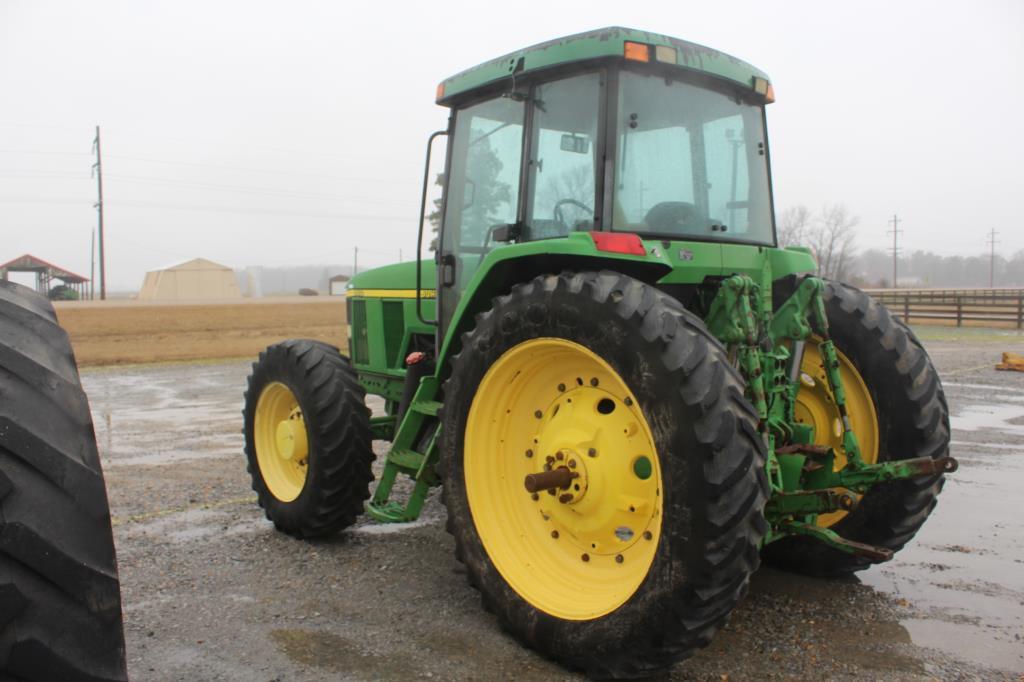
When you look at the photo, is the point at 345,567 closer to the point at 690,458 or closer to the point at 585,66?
the point at 690,458

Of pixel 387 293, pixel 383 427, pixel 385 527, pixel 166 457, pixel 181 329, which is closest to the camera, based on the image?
pixel 385 527

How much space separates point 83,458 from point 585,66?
2765mm

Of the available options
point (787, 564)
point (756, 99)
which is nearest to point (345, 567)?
point (787, 564)

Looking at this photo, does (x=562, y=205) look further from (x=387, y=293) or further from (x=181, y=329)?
(x=181, y=329)

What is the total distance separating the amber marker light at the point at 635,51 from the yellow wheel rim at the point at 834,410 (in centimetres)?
167

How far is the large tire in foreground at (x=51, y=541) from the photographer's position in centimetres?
158

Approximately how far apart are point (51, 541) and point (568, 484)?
6.74 ft

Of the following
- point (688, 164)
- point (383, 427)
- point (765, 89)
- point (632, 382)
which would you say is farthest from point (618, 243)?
point (383, 427)

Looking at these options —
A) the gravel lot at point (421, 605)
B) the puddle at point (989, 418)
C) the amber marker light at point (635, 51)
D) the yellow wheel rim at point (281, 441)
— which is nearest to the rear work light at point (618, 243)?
the amber marker light at point (635, 51)

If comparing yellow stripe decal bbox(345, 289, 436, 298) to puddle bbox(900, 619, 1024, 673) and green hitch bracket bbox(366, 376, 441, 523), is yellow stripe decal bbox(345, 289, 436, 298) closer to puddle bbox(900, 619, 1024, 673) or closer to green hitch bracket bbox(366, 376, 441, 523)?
green hitch bracket bbox(366, 376, 441, 523)

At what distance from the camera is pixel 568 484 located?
3324mm

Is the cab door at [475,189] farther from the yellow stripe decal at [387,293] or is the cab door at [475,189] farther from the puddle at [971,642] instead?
the puddle at [971,642]

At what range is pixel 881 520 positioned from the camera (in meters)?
3.92

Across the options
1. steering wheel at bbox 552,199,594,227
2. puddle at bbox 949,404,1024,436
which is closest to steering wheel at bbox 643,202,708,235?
steering wheel at bbox 552,199,594,227
